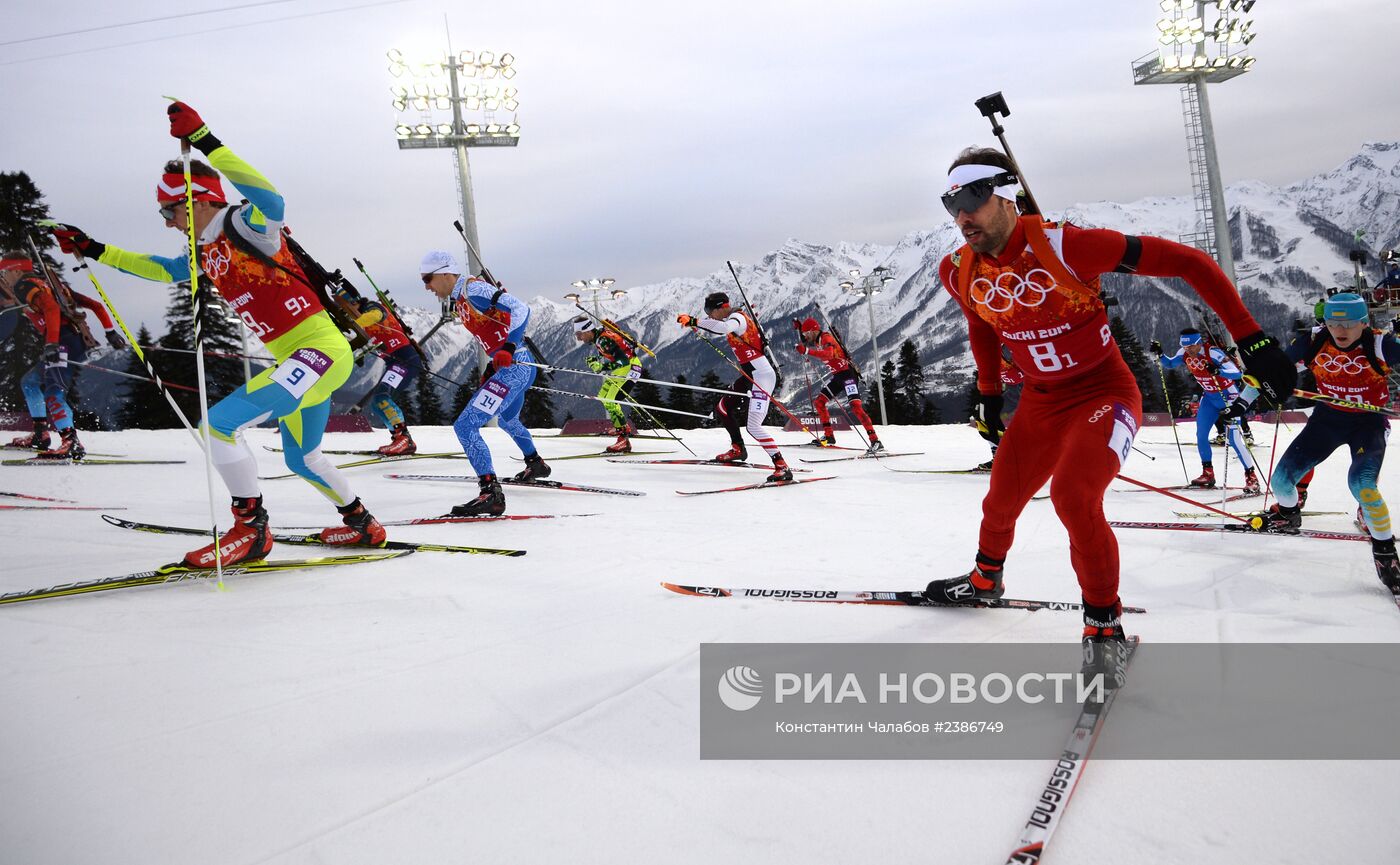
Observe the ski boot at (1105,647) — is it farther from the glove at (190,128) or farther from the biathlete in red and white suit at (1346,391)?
the glove at (190,128)

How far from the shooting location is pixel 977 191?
2.69 meters

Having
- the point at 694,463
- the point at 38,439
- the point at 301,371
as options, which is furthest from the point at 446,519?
the point at 38,439

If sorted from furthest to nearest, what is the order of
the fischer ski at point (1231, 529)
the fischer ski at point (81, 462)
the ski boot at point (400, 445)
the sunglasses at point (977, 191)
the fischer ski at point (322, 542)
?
the ski boot at point (400, 445), the fischer ski at point (81, 462), the fischer ski at point (1231, 529), the fischer ski at point (322, 542), the sunglasses at point (977, 191)

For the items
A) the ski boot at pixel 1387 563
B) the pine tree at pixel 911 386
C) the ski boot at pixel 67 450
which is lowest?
the pine tree at pixel 911 386

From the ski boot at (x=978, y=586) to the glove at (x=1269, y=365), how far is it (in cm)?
126

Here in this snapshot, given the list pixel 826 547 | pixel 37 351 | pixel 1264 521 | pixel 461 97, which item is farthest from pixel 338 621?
pixel 461 97

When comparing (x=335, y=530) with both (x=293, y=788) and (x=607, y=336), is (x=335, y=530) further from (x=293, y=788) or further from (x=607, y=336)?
(x=607, y=336)

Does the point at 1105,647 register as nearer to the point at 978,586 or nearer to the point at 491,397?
the point at 978,586

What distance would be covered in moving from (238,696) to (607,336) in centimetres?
968

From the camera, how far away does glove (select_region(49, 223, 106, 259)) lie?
163 inches

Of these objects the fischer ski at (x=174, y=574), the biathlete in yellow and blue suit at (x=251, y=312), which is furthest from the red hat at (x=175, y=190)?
the fischer ski at (x=174, y=574)

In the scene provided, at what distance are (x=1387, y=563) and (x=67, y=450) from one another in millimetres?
12058

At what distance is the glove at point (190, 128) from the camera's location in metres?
3.61

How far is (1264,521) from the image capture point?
5.04 meters
